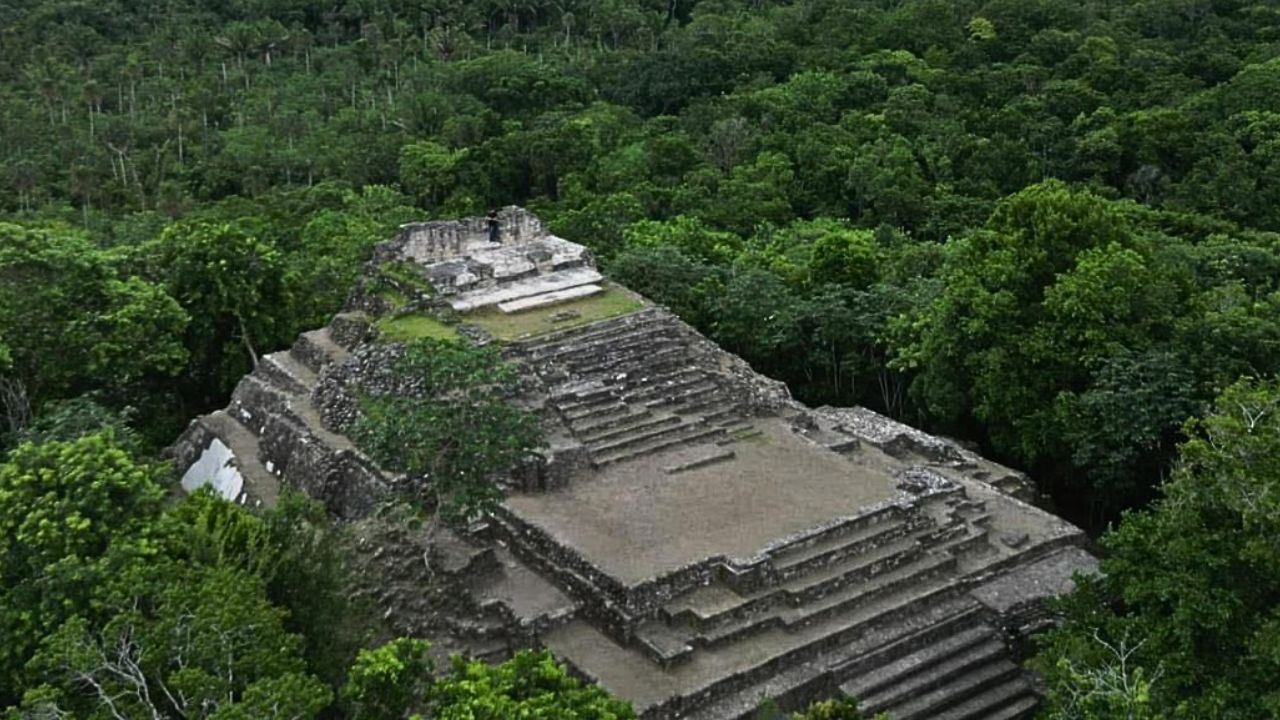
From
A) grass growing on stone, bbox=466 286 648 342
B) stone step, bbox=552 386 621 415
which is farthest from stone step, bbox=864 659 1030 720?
grass growing on stone, bbox=466 286 648 342

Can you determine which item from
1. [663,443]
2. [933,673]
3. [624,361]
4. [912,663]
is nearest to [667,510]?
[663,443]

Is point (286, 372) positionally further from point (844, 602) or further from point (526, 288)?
point (844, 602)

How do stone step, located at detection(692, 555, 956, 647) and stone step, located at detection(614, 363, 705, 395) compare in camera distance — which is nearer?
stone step, located at detection(692, 555, 956, 647)

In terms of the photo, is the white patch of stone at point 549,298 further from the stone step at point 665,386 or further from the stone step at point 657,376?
the stone step at point 665,386

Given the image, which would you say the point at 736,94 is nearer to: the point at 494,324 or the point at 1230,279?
the point at 1230,279

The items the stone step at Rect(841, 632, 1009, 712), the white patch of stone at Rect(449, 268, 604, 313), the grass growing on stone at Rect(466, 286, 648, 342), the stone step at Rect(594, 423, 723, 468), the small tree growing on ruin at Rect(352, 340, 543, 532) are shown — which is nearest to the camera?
the stone step at Rect(841, 632, 1009, 712)

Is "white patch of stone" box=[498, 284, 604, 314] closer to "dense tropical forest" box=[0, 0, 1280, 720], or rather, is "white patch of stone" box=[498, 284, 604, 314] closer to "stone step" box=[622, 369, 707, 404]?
"stone step" box=[622, 369, 707, 404]

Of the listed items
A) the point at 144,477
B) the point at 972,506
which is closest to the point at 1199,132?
the point at 972,506

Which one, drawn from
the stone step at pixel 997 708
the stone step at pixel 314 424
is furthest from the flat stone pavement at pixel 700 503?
the stone step at pixel 314 424
